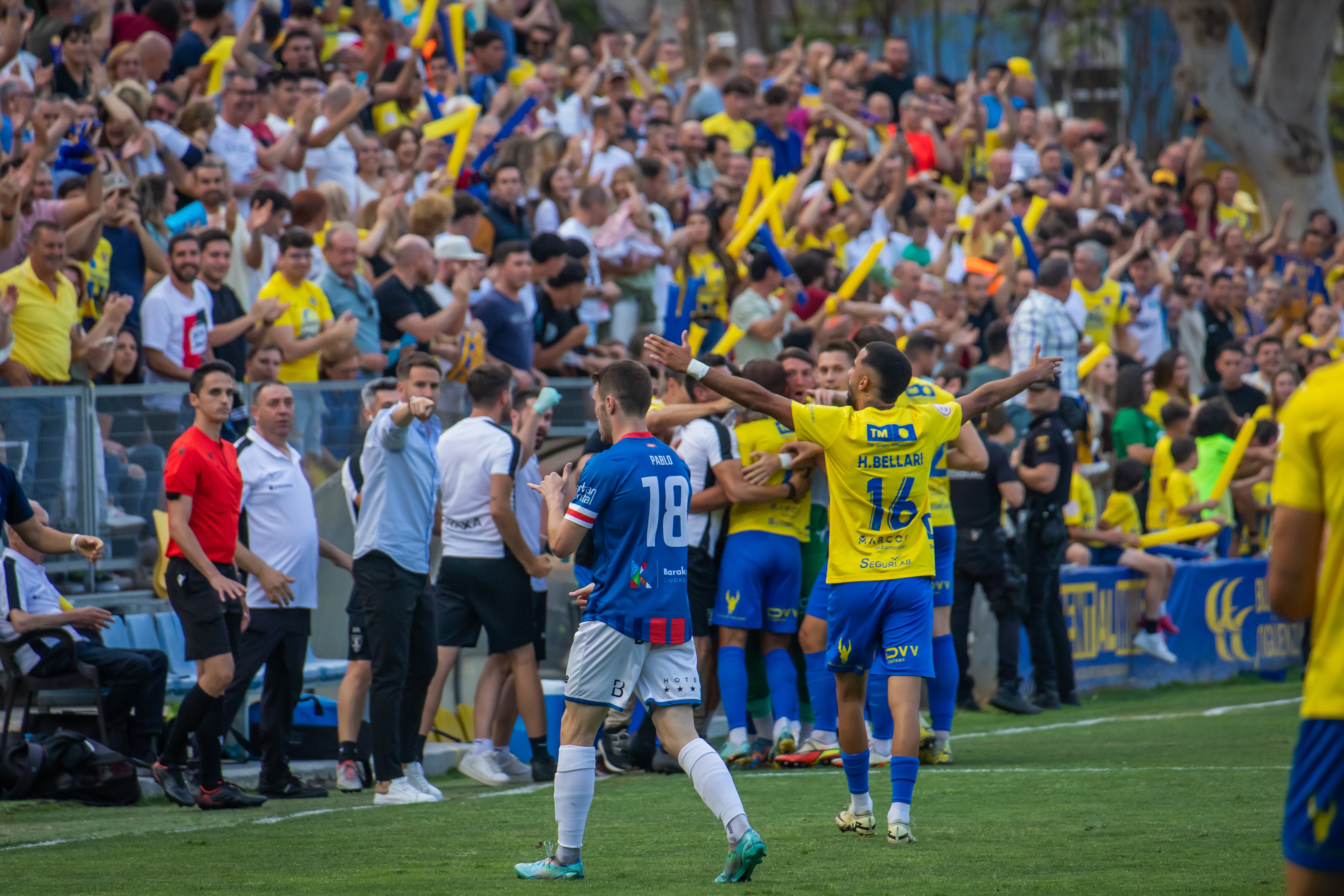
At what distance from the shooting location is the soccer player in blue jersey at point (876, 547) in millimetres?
7391

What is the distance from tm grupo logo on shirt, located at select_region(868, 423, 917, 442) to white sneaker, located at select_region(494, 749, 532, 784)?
12.1 feet

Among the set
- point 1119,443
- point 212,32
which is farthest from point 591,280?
point 1119,443

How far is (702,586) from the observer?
10414 millimetres

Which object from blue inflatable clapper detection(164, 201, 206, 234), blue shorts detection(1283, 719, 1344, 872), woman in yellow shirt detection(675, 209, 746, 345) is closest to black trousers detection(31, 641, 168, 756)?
blue inflatable clapper detection(164, 201, 206, 234)

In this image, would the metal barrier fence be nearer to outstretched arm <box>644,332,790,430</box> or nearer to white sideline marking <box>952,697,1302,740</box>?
outstretched arm <box>644,332,790,430</box>

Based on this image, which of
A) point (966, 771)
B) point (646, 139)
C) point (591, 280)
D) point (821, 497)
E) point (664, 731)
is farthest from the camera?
point (646, 139)

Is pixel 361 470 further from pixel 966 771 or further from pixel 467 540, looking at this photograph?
pixel 966 771

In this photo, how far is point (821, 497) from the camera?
1062cm

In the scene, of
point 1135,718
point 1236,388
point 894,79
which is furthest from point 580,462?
point 894,79

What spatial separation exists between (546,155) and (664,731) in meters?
9.72

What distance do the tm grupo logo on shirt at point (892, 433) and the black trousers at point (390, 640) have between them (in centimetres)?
289

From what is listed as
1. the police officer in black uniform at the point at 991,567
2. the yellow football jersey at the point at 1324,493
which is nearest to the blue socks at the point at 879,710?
the police officer in black uniform at the point at 991,567

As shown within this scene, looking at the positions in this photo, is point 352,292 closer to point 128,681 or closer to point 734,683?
point 128,681

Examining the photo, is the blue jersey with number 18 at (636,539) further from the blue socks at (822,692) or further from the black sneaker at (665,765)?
the black sneaker at (665,765)
